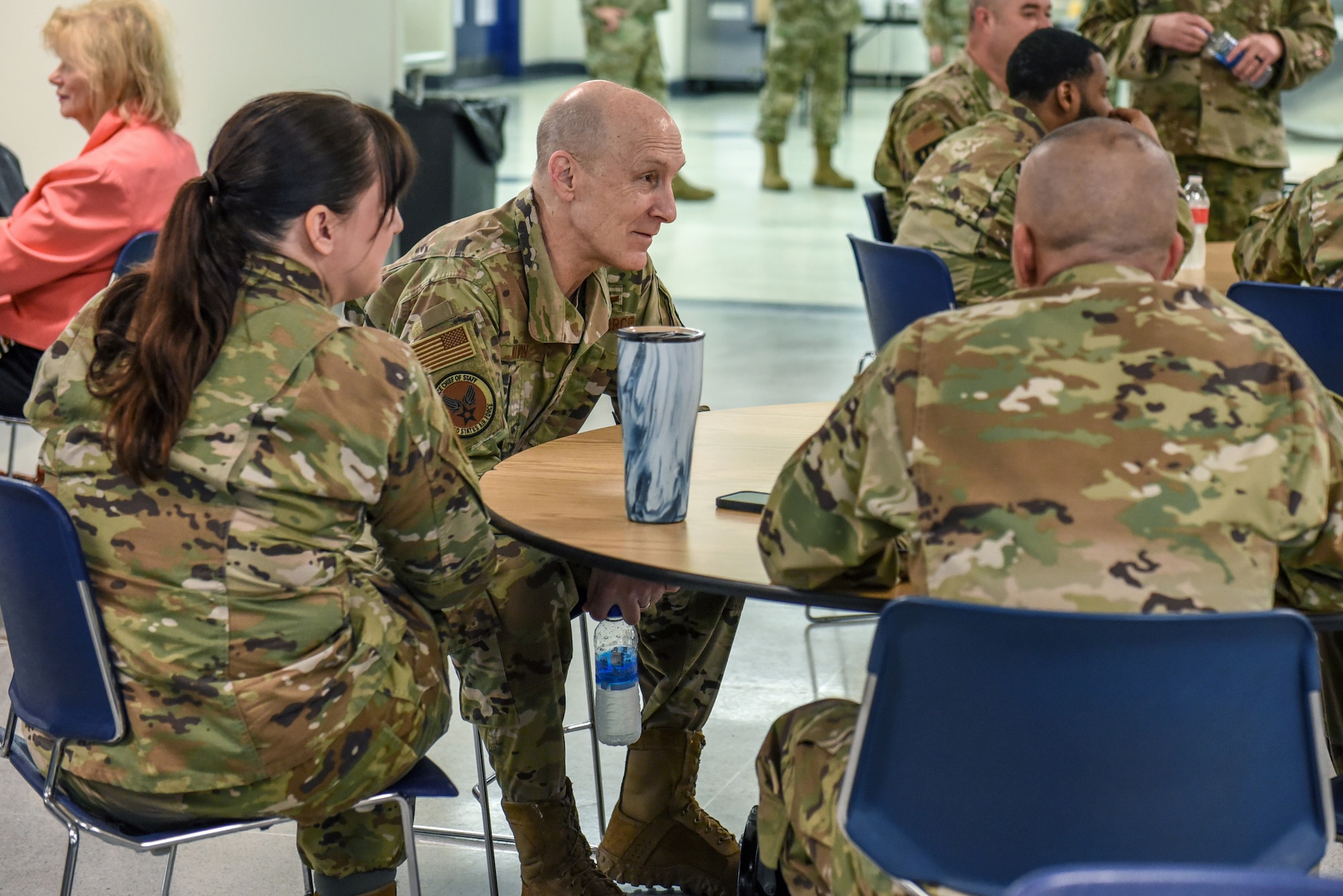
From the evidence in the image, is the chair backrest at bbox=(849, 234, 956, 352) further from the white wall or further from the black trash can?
the black trash can

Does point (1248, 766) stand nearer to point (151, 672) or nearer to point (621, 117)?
point (151, 672)

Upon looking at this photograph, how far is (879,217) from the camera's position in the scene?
409cm

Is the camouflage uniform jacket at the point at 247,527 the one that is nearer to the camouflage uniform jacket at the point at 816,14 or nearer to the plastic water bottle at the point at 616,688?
the plastic water bottle at the point at 616,688

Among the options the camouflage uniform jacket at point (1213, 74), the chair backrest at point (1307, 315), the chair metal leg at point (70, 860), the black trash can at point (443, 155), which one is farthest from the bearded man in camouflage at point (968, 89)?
the chair metal leg at point (70, 860)

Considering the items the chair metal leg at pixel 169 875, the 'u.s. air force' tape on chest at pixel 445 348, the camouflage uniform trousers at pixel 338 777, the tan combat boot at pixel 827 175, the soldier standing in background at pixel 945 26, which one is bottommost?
the chair metal leg at pixel 169 875

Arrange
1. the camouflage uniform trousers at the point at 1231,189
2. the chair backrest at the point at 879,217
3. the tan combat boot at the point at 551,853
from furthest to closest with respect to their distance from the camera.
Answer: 1. the camouflage uniform trousers at the point at 1231,189
2. the chair backrest at the point at 879,217
3. the tan combat boot at the point at 551,853

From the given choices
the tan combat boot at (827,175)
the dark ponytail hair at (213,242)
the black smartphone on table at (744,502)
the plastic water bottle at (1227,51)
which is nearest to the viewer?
the dark ponytail hair at (213,242)

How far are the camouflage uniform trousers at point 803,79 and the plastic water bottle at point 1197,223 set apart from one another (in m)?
5.63

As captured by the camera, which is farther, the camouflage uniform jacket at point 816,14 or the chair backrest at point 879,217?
the camouflage uniform jacket at point 816,14

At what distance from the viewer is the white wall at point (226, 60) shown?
14.1 ft

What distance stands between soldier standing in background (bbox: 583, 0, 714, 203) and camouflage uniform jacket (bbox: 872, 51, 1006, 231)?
4.55 metres

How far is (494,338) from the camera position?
7.76 ft

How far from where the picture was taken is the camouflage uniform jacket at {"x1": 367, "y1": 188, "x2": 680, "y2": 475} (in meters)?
2.25

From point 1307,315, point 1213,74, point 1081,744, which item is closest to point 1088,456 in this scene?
point 1081,744
